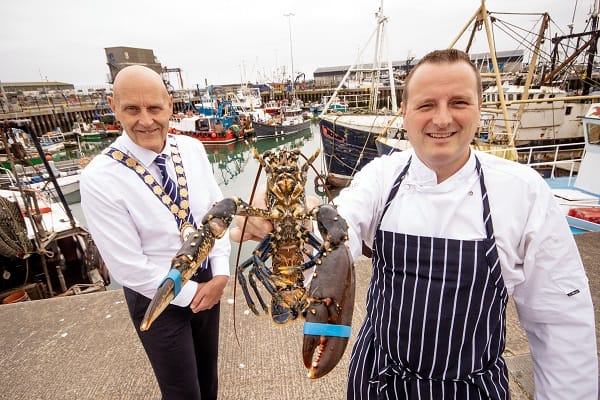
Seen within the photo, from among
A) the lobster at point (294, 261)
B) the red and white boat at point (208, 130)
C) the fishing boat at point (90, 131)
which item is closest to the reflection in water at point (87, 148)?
the fishing boat at point (90, 131)

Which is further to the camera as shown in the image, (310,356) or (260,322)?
(260,322)

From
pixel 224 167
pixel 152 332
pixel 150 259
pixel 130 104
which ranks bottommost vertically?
pixel 224 167

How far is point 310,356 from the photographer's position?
128 centimetres

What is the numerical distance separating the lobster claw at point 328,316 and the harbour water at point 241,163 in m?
9.34

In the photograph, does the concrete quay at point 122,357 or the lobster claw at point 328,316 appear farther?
the concrete quay at point 122,357

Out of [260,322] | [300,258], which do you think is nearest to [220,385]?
[260,322]

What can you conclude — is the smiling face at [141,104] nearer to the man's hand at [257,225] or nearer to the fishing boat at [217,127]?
the man's hand at [257,225]

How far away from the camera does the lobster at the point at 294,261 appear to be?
1.26 meters

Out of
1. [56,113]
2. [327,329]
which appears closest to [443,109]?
[327,329]

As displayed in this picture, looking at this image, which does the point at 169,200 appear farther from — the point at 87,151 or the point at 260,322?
the point at 87,151

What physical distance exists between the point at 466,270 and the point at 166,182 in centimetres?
181

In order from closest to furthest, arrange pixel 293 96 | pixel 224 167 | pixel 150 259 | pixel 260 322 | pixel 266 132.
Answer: pixel 150 259
pixel 260 322
pixel 224 167
pixel 266 132
pixel 293 96

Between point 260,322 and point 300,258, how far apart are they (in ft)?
5.74

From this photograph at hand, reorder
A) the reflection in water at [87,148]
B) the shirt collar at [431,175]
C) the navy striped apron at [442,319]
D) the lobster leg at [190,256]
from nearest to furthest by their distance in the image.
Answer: the lobster leg at [190,256] < the navy striped apron at [442,319] < the shirt collar at [431,175] < the reflection in water at [87,148]
